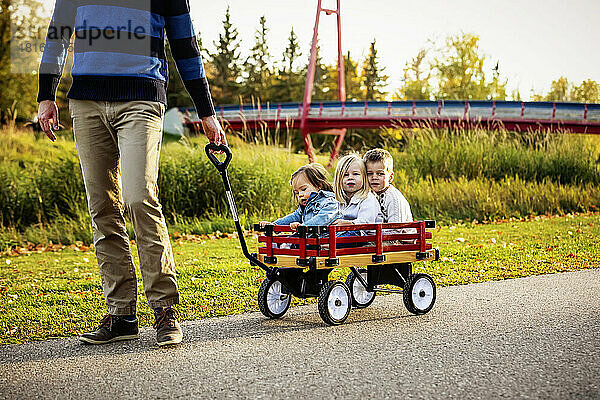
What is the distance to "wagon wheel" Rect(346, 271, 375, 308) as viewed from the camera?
4801 millimetres

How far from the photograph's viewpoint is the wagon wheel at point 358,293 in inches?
189

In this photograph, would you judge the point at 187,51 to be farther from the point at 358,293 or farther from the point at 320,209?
the point at 358,293

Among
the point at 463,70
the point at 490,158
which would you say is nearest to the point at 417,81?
the point at 463,70

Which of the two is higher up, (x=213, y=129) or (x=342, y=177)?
(x=213, y=129)

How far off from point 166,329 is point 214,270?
9.35 feet

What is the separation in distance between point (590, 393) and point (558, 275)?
3432 millimetres

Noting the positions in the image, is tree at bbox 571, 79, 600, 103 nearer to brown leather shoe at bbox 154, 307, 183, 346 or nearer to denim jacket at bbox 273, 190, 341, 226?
denim jacket at bbox 273, 190, 341, 226

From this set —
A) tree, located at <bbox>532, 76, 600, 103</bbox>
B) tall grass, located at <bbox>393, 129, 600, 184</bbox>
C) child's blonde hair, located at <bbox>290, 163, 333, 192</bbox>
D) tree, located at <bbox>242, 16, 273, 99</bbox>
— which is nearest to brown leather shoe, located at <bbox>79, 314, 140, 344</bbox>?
child's blonde hair, located at <bbox>290, 163, 333, 192</bbox>

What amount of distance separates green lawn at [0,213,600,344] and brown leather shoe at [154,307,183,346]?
650 mm

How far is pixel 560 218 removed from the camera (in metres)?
11.6

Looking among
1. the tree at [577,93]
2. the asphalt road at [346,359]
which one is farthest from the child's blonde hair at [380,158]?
the tree at [577,93]

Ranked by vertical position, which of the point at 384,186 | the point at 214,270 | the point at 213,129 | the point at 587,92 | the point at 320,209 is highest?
the point at 587,92

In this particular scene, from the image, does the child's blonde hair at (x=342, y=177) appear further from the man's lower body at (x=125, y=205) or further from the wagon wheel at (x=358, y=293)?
the man's lower body at (x=125, y=205)

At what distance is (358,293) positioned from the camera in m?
4.89
